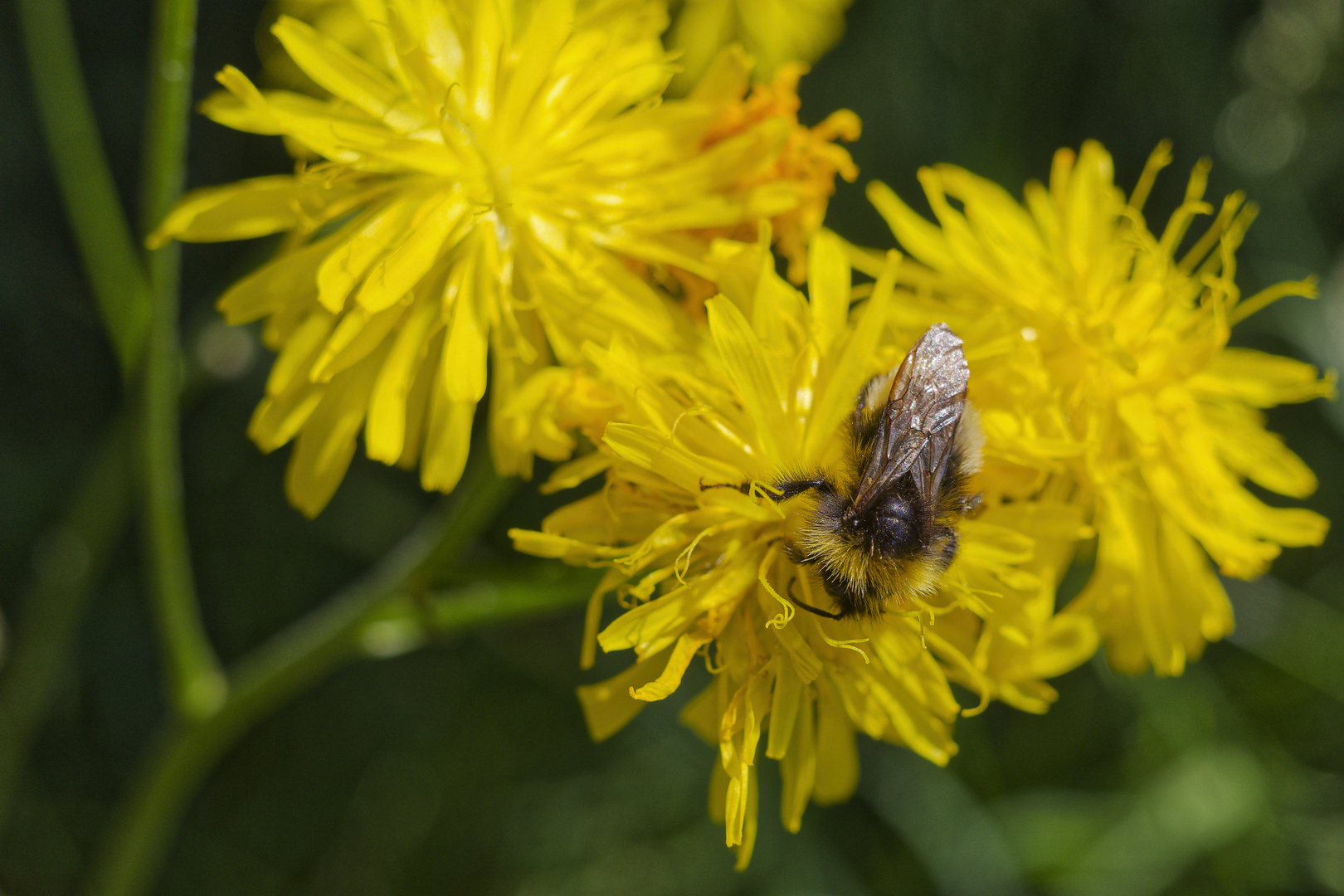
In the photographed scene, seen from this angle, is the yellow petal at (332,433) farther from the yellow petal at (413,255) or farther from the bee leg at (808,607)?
the bee leg at (808,607)

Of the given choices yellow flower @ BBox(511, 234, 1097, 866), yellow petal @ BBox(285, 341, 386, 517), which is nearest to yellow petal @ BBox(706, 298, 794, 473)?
yellow flower @ BBox(511, 234, 1097, 866)

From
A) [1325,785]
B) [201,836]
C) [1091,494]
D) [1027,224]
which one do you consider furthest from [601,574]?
[1325,785]

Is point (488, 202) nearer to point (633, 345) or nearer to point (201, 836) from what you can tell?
point (633, 345)

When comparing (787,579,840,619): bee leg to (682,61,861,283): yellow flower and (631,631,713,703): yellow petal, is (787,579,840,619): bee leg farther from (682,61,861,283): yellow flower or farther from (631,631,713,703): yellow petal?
(682,61,861,283): yellow flower

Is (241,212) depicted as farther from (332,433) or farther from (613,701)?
(613,701)

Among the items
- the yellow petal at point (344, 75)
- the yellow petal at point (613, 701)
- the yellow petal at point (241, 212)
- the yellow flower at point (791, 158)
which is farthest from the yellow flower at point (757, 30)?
the yellow petal at point (613, 701)

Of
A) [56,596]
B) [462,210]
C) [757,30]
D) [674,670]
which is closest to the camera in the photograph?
[674,670]

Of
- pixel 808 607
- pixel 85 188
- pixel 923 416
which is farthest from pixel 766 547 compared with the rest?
pixel 85 188
